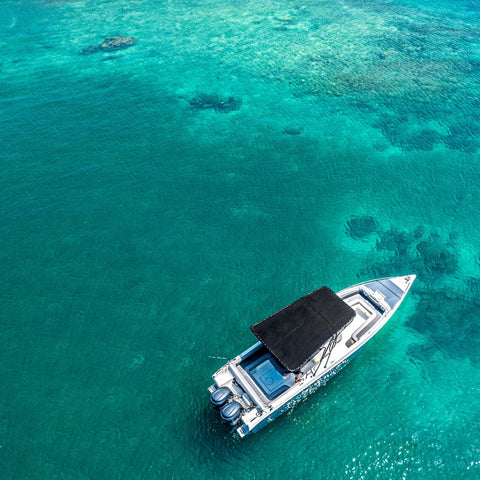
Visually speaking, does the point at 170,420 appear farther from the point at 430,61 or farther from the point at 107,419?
the point at 430,61

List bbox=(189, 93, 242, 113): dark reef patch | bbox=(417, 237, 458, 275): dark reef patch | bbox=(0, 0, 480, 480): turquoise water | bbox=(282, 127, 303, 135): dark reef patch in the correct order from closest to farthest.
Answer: bbox=(0, 0, 480, 480): turquoise water → bbox=(417, 237, 458, 275): dark reef patch → bbox=(282, 127, 303, 135): dark reef patch → bbox=(189, 93, 242, 113): dark reef patch

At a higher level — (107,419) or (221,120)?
(221,120)

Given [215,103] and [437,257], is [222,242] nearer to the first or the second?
[437,257]

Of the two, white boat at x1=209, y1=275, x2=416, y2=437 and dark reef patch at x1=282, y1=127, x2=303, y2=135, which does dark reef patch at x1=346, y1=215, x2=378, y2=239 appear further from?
dark reef patch at x1=282, y1=127, x2=303, y2=135

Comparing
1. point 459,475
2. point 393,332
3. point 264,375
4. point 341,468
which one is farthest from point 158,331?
point 459,475

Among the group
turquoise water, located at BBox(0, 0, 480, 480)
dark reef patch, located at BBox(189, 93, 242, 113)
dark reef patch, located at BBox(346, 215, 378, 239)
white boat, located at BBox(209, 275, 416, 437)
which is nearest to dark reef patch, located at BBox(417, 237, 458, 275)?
turquoise water, located at BBox(0, 0, 480, 480)

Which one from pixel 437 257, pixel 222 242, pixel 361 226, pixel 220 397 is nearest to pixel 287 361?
pixel 220 397

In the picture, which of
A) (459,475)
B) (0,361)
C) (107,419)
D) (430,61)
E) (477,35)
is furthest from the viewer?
(477,35)
